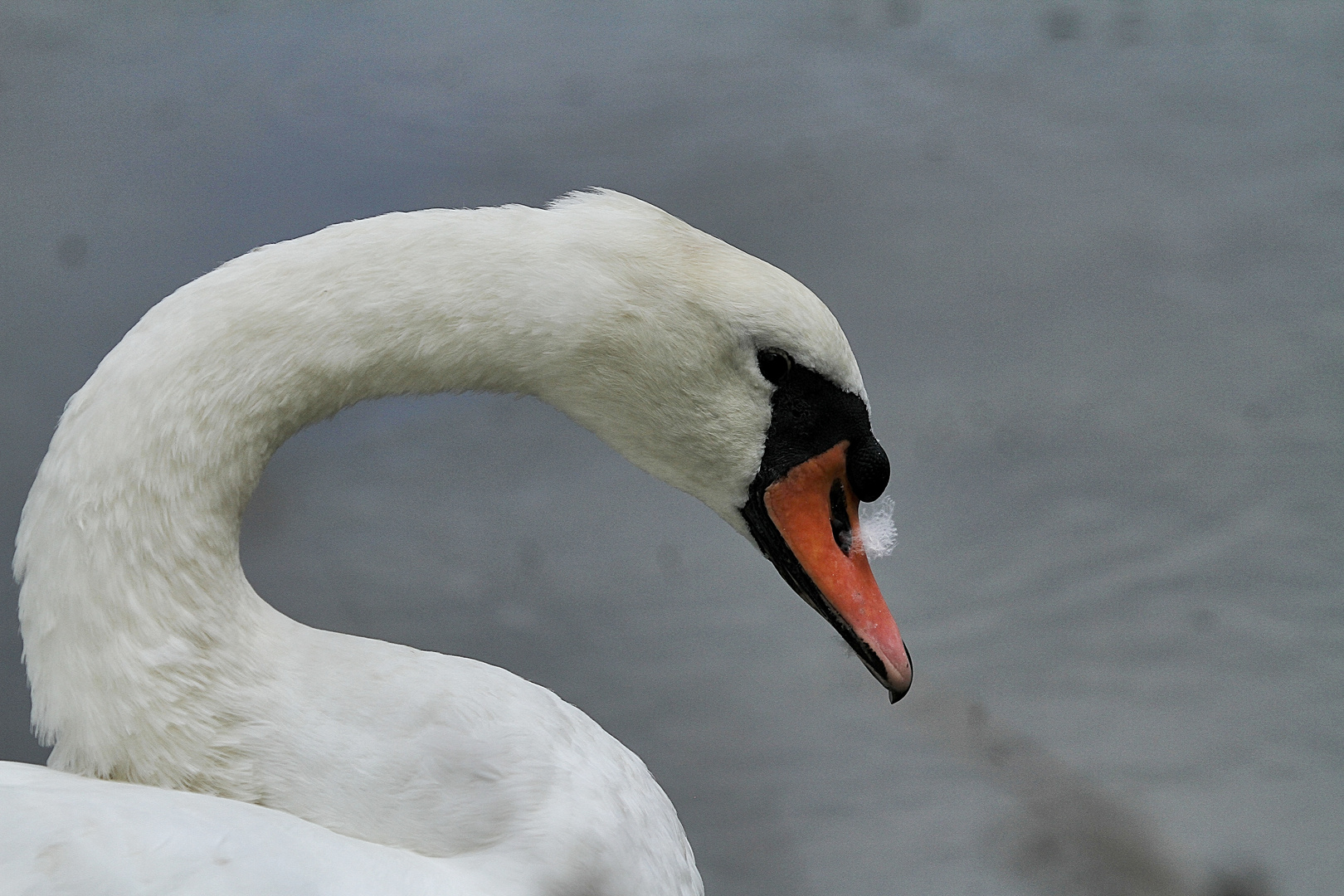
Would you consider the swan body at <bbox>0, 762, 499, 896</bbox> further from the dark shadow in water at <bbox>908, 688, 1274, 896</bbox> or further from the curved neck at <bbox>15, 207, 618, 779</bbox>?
the dark shadow in water at <bbox>908, 688, 1274, 896</bbox>

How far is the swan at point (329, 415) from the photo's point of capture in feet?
2.63

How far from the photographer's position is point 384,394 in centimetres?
87

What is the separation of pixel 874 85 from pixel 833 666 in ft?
3.92

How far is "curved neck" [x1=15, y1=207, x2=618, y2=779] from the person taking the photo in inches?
31.3

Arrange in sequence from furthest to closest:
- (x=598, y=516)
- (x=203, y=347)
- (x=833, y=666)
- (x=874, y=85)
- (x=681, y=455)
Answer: (x=874, y=85)
(x=598, y=516)
(x=833, y=666)
(x=681, y=455)
(x=203, y=347)

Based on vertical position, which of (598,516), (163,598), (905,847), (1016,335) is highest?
(163,598)

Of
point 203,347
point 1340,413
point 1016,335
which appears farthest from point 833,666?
point 203,347

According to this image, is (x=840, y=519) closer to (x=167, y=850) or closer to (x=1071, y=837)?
(x=167, y=850)

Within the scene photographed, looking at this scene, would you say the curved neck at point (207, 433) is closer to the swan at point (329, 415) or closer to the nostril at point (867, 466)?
the swan at point (329, 415)

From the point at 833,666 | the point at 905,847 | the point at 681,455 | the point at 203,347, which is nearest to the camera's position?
the point at 203,347

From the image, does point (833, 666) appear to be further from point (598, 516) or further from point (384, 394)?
point (384, 394)

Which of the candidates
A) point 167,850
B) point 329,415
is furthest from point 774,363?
point 167,850

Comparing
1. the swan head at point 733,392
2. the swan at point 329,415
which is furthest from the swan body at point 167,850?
the swan head at point 733,392

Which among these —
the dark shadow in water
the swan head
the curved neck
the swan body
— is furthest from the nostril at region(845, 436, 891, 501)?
the dark shadow in water
